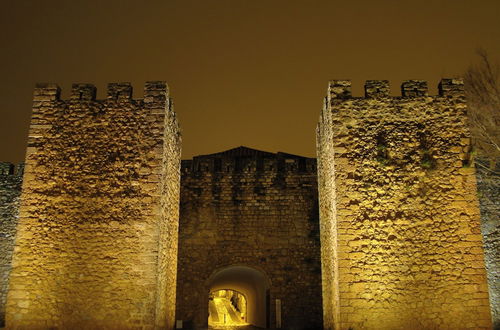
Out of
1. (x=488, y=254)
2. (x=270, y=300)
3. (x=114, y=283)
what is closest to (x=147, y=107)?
(x=114, y=283)

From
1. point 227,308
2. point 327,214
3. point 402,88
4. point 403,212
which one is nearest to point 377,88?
point 402,88

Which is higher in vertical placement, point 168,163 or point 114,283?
point 168,163

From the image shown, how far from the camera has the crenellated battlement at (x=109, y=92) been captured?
399 inches

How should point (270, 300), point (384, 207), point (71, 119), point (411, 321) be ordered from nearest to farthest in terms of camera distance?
point (411, 321)
point (384, 207)
point (71, 119)
point (270, 300)

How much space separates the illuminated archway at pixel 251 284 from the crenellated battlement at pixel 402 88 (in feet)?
24.6

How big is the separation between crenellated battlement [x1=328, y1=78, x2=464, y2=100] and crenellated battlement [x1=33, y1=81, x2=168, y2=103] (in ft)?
11.0

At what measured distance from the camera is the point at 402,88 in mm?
9891

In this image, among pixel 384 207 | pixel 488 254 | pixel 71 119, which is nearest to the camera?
pixel 384 207

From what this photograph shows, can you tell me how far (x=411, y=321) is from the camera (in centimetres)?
862

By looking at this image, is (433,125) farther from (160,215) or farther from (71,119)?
(71,119)

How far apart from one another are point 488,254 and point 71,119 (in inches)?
415

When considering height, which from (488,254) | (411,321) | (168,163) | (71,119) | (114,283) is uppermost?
(71,119)

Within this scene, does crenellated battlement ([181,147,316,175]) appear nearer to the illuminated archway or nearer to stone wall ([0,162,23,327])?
the illuminated archway

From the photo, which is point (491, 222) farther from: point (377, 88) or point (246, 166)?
point (246, 166)
